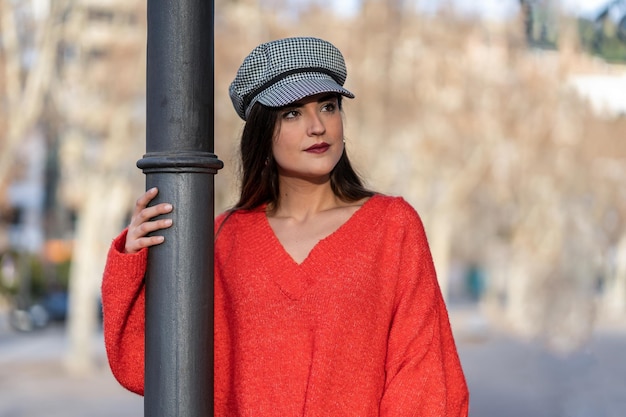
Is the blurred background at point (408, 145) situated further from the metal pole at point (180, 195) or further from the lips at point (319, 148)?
the metal pole at point (180, 195)

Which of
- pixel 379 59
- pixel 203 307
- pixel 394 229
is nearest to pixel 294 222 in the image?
pixel 394 229

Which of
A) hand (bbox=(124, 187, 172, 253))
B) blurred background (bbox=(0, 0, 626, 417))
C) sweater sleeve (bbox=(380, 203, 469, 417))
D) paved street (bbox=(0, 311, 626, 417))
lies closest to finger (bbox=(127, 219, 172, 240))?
hand (bbox=(124, 187, 172, 253))

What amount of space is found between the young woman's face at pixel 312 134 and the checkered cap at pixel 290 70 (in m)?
0.05

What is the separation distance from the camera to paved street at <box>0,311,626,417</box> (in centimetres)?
837

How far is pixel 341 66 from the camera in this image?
2.69 meters

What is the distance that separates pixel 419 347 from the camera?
8.29ft

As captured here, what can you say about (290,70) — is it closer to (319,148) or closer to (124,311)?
(319,148)

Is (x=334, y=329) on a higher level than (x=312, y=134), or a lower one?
lower

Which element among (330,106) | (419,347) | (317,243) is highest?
(330,106)

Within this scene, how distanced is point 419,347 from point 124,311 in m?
0.71

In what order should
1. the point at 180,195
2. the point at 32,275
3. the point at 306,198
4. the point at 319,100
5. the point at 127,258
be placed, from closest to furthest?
the point at 180,195, the point at 127,258, the point at 319,100, the point at 306,198, the point at 32,275

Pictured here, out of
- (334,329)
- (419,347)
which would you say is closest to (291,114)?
(334,329)

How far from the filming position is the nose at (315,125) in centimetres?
262

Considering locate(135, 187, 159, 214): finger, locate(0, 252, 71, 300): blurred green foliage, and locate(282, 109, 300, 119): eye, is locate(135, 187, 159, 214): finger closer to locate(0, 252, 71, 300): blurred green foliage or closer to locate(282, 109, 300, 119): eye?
locate(282, 109, 300, 119): eye
